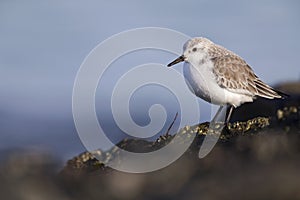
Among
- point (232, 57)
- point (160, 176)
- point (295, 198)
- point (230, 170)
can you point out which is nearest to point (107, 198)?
point (160, 176)

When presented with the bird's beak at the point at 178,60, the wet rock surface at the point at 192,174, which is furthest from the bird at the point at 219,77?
the wet rock surface at the point at 192,174

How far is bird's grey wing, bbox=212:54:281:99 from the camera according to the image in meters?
10.4

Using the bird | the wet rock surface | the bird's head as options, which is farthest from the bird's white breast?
the wet rock surface

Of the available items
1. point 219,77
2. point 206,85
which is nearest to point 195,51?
point 219,77

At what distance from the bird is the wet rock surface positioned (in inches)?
99.1

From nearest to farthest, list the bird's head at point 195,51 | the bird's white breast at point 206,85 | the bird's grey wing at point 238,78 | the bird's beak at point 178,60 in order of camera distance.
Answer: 1. the bird's white breast at point 206,85
2. the bird's grey wing at point 238,78
3. the bird's head at point 195,51
4. the bird's beak at point 178,60

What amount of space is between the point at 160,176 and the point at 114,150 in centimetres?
157

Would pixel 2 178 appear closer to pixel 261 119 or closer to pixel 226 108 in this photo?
pixel 261 119

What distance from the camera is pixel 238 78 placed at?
1066cm

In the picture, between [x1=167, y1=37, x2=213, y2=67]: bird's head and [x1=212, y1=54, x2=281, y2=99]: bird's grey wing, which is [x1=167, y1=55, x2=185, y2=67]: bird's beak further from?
[x1=212, y1=54, x2=281, y2=99]: bird's grey wing

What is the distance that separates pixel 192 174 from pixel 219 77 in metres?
4.41

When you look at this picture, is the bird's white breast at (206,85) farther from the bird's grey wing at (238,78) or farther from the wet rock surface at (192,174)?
the wet rock surface at (192,174)

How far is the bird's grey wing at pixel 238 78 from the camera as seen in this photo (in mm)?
10391

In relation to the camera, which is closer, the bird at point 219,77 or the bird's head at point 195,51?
the bird at point 219,77
